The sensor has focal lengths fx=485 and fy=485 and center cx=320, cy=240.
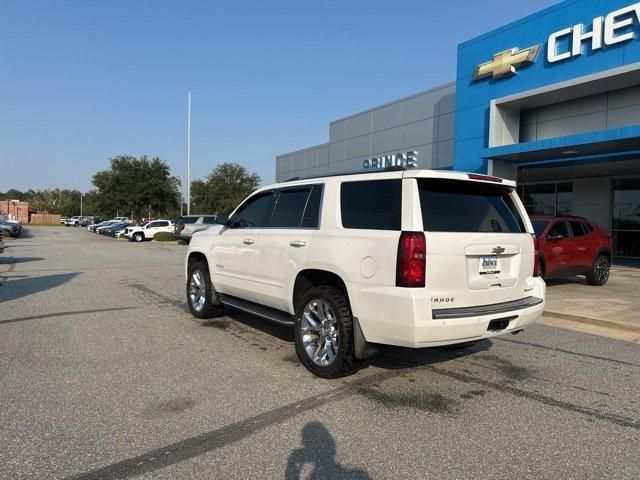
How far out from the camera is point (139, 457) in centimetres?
323

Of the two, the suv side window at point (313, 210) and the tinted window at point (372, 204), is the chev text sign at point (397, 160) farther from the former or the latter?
the tinted window at point (372, 204)

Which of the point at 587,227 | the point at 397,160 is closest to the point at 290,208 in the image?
the point at 587,227

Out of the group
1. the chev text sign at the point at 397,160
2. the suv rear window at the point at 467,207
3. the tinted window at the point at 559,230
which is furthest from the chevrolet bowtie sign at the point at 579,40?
the suv rear window at the point at 467,207

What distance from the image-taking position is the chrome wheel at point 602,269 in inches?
466

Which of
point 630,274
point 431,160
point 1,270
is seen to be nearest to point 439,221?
point 630,274

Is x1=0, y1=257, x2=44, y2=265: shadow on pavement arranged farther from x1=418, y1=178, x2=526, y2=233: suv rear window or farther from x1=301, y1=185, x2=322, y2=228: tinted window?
x1=418, y1=178, x2=526, y2=233: suv rear window

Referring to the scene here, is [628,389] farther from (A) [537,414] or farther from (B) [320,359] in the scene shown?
(B) [320,359]

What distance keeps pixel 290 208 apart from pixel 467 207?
2.05m

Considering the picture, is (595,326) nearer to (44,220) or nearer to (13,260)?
(13,260)

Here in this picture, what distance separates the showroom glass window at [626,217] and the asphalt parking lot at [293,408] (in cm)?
1619

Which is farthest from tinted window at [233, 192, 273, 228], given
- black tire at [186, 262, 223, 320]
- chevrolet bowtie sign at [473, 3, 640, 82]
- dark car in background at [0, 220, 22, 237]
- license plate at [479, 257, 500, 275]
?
dark car in background at [0, 220, 22, 237]

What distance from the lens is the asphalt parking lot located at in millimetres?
3170

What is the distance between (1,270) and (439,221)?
15.3 meters

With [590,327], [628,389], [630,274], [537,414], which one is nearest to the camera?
[537,414]
